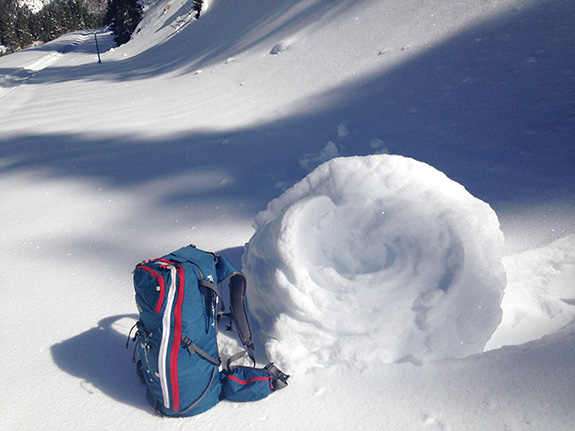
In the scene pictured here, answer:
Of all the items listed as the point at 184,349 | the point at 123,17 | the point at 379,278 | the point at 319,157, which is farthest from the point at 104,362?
the point at 123,17

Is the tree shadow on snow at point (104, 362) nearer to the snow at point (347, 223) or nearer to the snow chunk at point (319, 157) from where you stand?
the snow at point (347, 223)

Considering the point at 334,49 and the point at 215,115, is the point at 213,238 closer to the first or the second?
the point at 215,115

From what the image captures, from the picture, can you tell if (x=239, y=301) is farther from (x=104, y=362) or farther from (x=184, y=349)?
(x=104, y=362)

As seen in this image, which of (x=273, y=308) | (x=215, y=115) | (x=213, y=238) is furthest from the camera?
(x=215, y=115)

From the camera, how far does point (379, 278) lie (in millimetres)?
1768

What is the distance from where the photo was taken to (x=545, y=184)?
9.30 feet

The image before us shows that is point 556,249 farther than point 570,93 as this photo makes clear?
No

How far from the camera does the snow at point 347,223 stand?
1.56 metres

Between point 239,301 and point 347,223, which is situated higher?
point 347,223

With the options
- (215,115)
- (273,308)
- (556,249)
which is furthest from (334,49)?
(273,308)

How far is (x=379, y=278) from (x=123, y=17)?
94.5 feet

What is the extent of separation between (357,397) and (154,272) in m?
0.91

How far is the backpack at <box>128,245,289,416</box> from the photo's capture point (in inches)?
60.3

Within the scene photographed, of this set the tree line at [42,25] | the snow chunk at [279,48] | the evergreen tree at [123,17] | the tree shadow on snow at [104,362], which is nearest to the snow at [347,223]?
the tree shadow on snow at [104,362]
